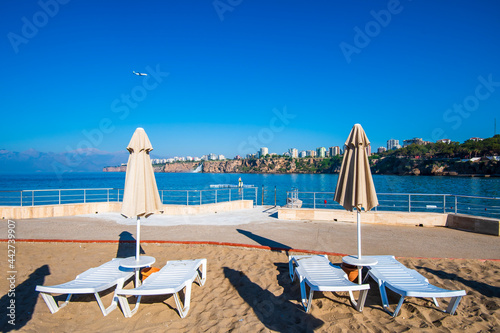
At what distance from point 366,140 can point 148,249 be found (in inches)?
229

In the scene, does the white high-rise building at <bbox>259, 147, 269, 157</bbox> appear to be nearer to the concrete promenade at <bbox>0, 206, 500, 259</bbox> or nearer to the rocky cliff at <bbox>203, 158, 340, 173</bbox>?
the rocky cliff at <bbox>203, 158, 340, 173</bbox>

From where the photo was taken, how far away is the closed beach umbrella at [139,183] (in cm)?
495

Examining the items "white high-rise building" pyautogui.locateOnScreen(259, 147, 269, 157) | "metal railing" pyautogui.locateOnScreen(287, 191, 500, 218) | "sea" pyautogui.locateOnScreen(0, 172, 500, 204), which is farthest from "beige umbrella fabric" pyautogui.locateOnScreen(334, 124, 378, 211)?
"white high-rise building" pyautogui.locateOnScreen(259, 147, 269, 157)

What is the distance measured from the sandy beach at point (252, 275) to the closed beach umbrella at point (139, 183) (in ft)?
4.82

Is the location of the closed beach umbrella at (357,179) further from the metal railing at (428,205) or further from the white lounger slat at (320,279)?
the metal railing at (428,205)

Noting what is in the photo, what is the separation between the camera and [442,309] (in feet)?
14.0

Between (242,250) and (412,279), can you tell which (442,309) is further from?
(242,250)

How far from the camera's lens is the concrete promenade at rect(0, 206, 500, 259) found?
7.36 meters

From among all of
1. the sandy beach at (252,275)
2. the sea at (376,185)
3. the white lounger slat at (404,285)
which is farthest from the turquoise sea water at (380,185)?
the white lounger slat at (404,285)

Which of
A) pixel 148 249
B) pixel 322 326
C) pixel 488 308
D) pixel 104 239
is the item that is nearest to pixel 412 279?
pixel 488 308

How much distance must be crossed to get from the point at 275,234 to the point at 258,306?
4649mm

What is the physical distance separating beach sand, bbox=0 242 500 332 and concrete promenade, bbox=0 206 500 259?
123 centimetres

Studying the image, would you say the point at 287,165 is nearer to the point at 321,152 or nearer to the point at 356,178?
the point at 321,152

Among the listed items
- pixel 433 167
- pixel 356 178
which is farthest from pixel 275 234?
pixel 433 167
